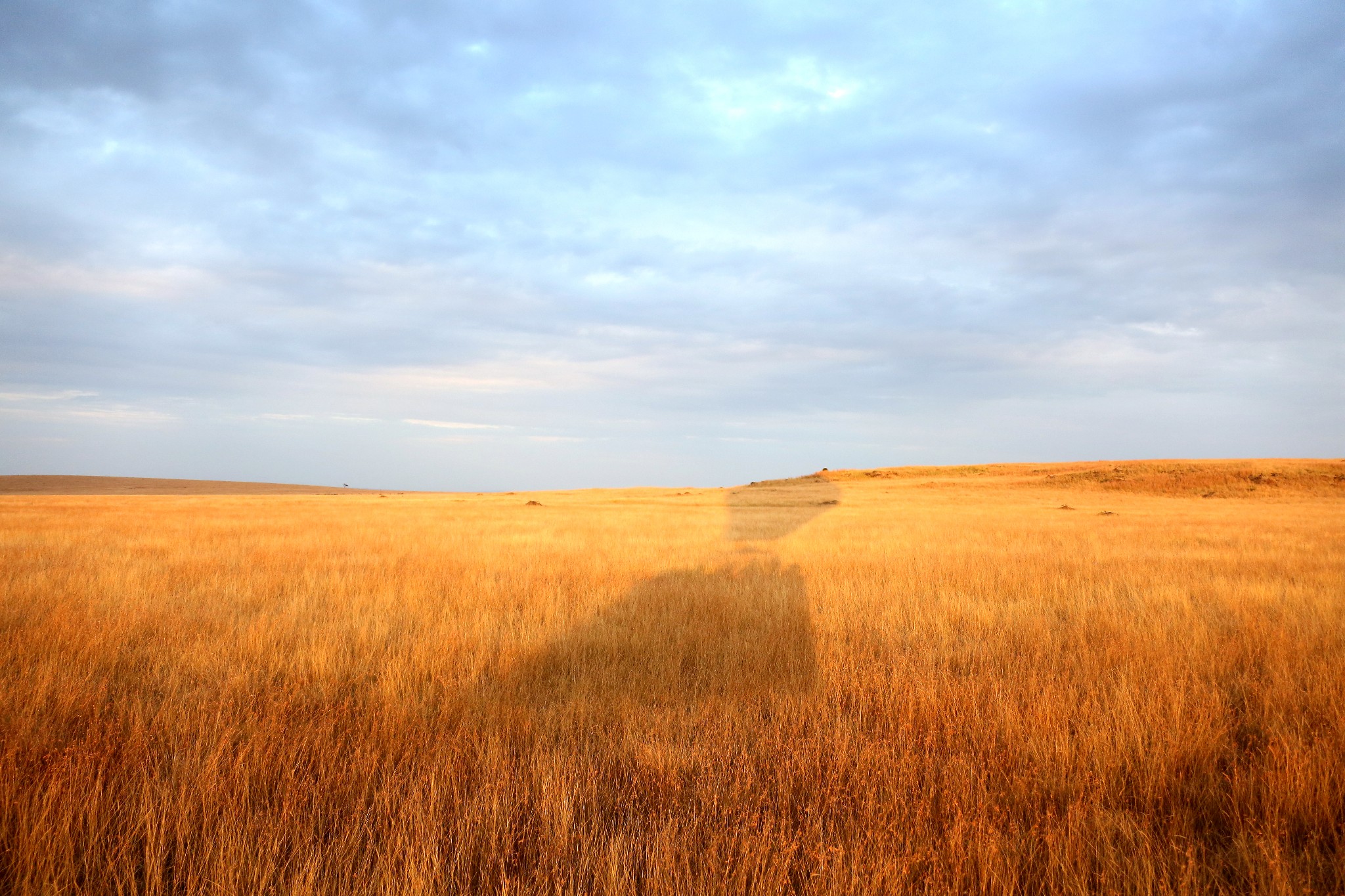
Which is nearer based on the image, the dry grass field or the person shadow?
the dry grass field

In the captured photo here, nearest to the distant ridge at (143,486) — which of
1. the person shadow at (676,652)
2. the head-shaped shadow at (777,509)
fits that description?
the head-shaped shadow at (777,509)

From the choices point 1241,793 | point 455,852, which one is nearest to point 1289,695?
point 1241,793

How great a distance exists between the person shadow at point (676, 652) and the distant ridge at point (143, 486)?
69.3m

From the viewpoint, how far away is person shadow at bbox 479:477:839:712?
4973mm

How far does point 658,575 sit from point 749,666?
5579mm

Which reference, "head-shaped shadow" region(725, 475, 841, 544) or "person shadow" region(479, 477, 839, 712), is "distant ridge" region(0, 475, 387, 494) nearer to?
"head-shaped shadow" region(725, 475, 841, 544)

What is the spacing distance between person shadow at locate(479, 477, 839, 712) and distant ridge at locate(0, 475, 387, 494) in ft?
227

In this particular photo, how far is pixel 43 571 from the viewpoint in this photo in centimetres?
993

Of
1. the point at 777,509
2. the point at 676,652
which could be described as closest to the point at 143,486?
the point at 777,509

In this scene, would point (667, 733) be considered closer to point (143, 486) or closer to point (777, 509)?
point (777, 509)

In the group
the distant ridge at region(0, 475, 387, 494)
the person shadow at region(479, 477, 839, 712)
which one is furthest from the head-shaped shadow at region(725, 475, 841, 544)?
the distant ridge at region(0, 475, 387, 494)

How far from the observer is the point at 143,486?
7481cm

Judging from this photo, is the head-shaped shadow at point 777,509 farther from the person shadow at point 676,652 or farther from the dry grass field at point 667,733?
the dry grass field at point 667,733

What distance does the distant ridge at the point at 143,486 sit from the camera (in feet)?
221
